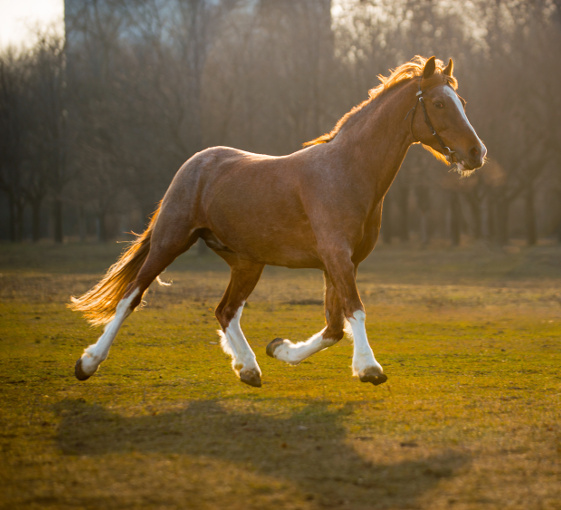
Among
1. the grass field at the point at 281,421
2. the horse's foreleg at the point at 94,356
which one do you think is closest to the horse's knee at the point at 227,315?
the grass field at the point at 281,421

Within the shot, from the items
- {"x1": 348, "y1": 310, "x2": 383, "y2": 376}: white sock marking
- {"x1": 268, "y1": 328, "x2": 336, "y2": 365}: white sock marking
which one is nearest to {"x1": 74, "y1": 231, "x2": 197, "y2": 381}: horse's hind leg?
{"x1": 268, "y1": 328, "x2": 336, "y2": 365}: white sock marking

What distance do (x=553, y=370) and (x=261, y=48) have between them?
92.9ft

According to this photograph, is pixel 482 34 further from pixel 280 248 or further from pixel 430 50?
pixel 280 248

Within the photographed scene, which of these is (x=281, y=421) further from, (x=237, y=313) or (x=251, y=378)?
(x=237, y=313)

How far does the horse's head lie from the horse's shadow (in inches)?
84.1

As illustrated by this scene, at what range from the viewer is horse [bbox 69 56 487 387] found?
5.84 m

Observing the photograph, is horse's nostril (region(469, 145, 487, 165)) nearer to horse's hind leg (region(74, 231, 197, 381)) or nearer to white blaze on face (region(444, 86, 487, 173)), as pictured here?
white blaze on face (region(444, 86, 487, 173))

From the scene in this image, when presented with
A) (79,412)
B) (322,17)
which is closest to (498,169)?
(322,17)

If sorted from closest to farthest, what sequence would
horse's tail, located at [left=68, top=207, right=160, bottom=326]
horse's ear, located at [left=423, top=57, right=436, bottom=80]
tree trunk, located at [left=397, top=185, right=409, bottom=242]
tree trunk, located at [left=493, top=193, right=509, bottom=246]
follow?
horse's ear, located at [left=423, top=57, right=436, bottom=80], horse's tail, located at [left=68, top=207, right=160, bottom=326], tree trunk, located at [left=493, top=193, right=509, bottom=246], tree trunk, located at [left=397, top=185, right=409, bottom=242]

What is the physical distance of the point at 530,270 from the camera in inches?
882

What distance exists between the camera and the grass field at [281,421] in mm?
3576

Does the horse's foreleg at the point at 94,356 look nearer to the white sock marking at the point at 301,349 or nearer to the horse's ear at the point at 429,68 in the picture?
the white sock marking at the point at 301,349

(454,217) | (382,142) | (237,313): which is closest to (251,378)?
(237,313)

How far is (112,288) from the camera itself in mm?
6871
